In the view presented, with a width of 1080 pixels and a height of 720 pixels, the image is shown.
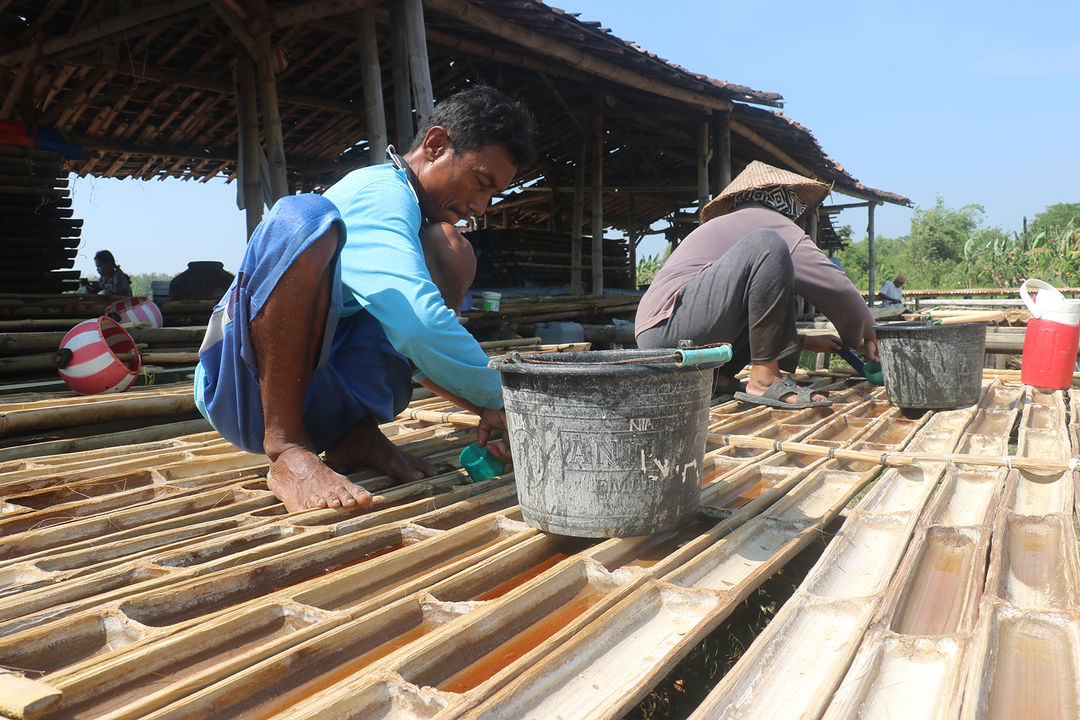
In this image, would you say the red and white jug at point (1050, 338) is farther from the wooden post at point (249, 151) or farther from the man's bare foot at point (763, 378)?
the wooden post at point (249, 151)

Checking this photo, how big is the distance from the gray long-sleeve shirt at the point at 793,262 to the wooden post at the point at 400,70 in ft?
7.28

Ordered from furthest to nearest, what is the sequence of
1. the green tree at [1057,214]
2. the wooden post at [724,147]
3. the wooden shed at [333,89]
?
the green tree at [1057,214] → the wooden post at [724,147] → the wooden shed at [333,89]

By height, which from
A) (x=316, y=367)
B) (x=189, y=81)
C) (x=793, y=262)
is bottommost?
(x=316, y=367)

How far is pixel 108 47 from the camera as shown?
5582 millimetres

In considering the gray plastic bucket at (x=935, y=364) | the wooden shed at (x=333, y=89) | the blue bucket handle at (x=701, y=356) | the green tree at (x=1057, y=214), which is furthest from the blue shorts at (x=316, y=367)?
the green tree at (x=1057, y=214)

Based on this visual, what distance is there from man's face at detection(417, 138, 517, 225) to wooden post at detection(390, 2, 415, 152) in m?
2.84

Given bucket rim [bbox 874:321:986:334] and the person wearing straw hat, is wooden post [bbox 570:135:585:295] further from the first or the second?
bucket rim [bbox 874:321:986:334]

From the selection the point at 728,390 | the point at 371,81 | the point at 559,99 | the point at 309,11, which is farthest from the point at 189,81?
the point at 728,390

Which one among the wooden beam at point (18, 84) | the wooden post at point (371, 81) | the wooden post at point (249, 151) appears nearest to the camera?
the wooden post at point (371, 81)

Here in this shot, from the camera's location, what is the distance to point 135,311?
4.64m

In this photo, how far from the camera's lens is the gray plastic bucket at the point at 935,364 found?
2855 millimetres

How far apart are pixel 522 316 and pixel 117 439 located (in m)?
4.98

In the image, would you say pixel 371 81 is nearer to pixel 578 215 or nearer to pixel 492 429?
pixel 492 429

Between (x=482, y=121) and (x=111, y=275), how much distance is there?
7.99 metres
